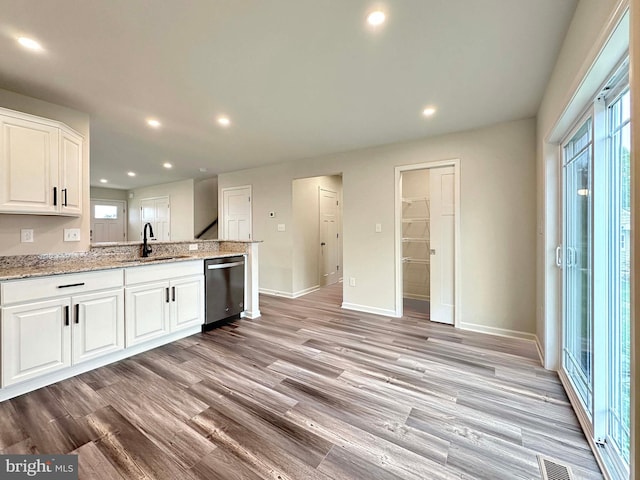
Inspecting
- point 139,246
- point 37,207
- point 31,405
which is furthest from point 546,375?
point 37,207

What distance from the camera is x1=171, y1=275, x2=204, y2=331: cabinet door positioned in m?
2.97

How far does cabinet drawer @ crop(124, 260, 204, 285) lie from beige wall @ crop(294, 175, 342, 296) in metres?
2.05

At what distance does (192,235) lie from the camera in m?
6.86

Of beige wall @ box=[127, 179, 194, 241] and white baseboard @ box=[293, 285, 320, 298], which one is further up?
beige wall @ box=[127, 179, 194, 241]

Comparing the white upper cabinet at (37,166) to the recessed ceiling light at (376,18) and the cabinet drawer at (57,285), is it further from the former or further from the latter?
the recessed ceiling light at (376,18)

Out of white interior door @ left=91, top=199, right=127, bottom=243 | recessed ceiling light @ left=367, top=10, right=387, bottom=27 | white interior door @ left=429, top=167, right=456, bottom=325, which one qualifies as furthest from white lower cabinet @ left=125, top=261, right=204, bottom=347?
white interior door @ left=91, top=199, right=127, bottom=243

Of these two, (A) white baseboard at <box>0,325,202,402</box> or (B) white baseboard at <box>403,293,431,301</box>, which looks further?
(B) white baseboard at <box>403,293,431,301</box>

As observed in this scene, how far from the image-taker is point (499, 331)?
3.20 m

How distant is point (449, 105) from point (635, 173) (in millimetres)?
2181

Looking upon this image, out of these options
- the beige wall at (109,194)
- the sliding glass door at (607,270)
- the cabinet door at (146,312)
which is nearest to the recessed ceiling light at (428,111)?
the sliding glass door at (607,270)

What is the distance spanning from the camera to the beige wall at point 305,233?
16.4 ft

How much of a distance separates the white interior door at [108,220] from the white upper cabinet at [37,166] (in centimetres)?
678

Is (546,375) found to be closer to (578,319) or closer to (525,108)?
(578,319)

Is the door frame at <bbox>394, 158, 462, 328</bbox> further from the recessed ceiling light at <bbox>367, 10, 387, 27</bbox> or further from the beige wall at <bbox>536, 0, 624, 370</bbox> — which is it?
the recessed ceiling light at <bbox>367, 10, 387, 27</bbox>
